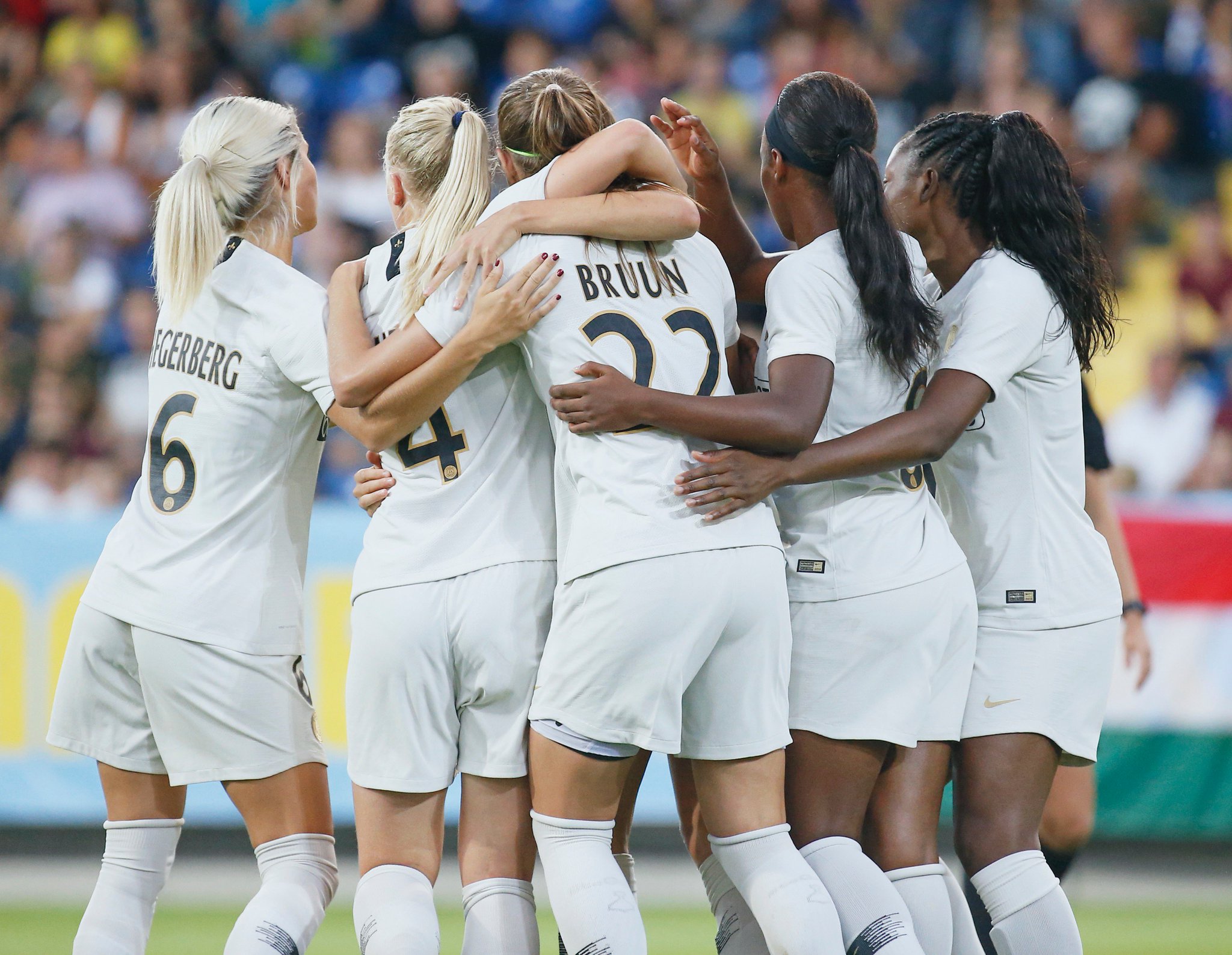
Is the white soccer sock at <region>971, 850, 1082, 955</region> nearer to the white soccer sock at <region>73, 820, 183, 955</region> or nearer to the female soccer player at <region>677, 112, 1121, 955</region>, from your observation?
the female soccer player at <region>677, 112, 1121, 955</region>

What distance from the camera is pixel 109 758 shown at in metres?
3.11

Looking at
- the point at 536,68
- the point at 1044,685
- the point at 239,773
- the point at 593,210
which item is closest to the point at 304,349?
the point at 593,210

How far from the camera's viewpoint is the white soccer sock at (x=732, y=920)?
10.2 ft

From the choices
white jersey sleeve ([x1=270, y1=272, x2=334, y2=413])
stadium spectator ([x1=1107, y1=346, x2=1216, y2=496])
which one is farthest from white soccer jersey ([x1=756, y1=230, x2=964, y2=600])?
stadium spectator ([x1=1107, y1=346, x2=1216, y2=496])

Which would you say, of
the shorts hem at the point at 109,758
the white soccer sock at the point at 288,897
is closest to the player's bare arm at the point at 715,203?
the white soccer sock at the point at 288,897

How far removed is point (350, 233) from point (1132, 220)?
550cm

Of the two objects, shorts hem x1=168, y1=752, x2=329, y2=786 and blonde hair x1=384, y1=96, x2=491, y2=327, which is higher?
blonde hair x1=384, y1=96, x2=491, y2=327

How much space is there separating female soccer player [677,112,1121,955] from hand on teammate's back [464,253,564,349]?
858 mm

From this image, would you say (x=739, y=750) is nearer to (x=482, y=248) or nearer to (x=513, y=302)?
(x=513, y=302)

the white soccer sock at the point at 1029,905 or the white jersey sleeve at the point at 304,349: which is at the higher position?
the white jersey sleeve at the point at 304,349

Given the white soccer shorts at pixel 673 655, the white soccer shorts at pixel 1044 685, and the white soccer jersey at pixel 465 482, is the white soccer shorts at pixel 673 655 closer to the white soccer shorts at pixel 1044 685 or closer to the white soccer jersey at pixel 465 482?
the white soccer jersey at pixel 465 482

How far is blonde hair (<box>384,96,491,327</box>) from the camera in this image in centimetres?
298

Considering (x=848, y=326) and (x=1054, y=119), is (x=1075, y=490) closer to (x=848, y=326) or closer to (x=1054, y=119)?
(x=848, y=326)

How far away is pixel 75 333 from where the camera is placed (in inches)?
338
